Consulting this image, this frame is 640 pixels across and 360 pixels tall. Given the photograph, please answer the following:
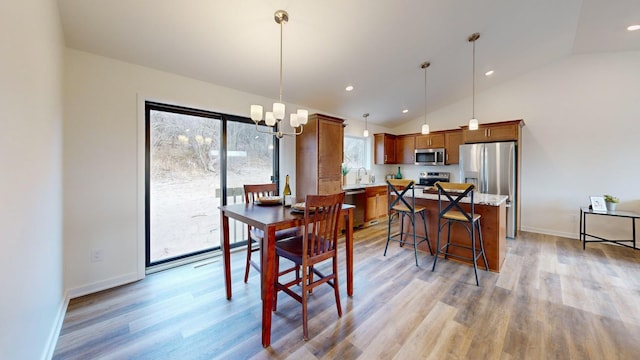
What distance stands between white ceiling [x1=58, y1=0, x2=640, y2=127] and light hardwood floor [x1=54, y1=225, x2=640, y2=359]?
2.49 meters

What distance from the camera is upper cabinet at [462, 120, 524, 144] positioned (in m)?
4.25

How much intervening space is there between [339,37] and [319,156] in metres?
1.73

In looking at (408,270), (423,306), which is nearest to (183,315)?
(423,306)

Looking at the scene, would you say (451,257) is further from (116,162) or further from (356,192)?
(116,162)

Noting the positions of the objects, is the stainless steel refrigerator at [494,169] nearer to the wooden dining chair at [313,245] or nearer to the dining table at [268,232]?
the dining table at [268,232]

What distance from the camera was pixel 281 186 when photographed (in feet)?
13.4

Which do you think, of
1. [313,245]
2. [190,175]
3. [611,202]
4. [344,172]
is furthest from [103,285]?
[611,202]

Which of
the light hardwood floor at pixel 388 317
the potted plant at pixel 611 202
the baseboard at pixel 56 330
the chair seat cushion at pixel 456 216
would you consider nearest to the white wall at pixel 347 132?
the baseboard at pixel 56 330

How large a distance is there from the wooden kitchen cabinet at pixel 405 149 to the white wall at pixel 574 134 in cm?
165

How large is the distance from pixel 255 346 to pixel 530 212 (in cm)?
545

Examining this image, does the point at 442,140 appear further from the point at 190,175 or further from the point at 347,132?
the point at 190,175

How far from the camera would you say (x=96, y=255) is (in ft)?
7.96

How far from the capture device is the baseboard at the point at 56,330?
1569 millimetres

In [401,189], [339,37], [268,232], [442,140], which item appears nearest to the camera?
[268,232]
